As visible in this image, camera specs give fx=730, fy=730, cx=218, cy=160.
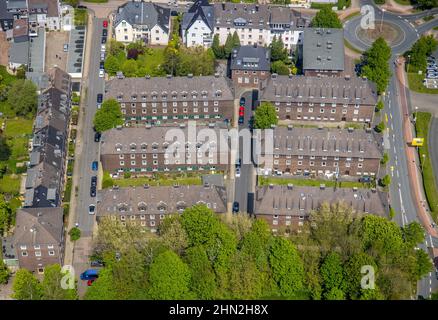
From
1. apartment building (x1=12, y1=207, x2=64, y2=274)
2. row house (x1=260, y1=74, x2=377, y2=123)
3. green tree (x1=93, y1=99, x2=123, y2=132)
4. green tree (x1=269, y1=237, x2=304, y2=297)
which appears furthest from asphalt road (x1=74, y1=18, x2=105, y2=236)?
row house (x1=260, y1=74, x2=377, y2=123)

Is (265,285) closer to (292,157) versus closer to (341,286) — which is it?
(341,286)

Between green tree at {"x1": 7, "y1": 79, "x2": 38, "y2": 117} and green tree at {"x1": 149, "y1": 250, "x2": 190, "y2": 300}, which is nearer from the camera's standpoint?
green tree at {"x1": 149, "y1": 250, "x2": 190, "y2": 300}

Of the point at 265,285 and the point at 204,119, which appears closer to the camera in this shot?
the point at 265,285

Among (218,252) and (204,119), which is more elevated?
(204,119)

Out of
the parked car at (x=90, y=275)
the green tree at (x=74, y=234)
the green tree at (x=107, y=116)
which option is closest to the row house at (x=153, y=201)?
the green tree at (x=74, y=234)

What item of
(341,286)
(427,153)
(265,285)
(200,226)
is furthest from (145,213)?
(427,153)

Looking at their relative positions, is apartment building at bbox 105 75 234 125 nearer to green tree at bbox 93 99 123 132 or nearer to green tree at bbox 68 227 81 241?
green tree at bbox 93 99 123 132

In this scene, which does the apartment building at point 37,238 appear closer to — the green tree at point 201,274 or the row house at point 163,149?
the row house at point 163,149
